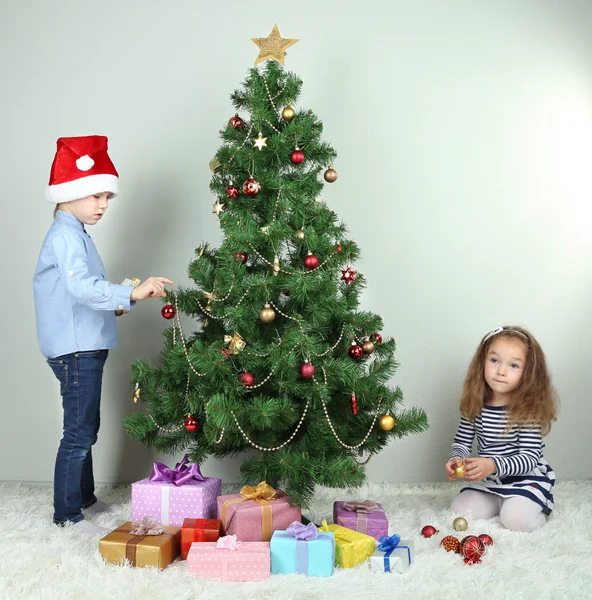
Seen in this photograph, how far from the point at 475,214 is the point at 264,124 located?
3.60 feet

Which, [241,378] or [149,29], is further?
[149,29]

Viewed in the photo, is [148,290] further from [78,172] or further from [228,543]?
[228,543]

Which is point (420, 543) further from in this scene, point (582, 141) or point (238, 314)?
point (582, 141)

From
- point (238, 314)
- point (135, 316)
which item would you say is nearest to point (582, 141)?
point (238, 314)

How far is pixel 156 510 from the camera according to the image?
87.0 inches

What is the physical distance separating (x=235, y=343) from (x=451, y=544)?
A: 0.87 m

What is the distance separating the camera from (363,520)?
2.16m

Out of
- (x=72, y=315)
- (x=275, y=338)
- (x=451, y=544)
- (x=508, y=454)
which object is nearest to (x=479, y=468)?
(x=508, y=454)

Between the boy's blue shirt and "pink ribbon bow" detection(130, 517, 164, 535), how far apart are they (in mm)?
600

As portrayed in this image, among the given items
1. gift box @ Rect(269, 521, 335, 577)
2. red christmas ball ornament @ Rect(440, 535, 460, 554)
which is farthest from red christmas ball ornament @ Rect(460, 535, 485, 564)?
gift box @ Rect(269, 521, 335, 577)

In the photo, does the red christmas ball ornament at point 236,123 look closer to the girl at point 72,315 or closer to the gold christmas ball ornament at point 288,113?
the gold christmas ball ornament at point 288,113

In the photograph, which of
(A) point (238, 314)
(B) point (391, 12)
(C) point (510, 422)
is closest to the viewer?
(A) point (238, 314)

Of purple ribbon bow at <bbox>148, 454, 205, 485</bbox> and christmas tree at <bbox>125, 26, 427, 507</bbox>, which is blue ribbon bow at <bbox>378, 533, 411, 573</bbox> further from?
purple ribbon bow at <bbox>148, 454, 205, 485</bbox>

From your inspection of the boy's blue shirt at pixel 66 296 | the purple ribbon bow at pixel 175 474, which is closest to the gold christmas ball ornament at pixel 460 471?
the purple ribbon bow at pixel 175 474
